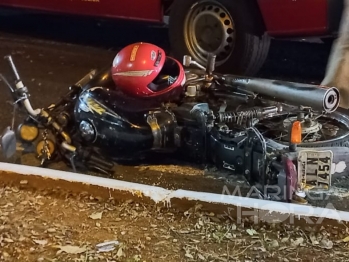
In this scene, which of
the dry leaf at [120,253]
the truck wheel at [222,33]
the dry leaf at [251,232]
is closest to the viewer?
the dry leaf at [120,253]

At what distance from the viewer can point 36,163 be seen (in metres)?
4.23

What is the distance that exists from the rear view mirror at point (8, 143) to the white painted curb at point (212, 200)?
0.43 m

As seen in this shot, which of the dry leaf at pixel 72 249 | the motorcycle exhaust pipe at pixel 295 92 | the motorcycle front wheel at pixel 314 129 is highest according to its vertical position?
the motorcycle exhaust pipe at pixel 295 92

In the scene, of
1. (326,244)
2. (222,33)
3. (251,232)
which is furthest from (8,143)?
(222,33)

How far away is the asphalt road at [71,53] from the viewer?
582 centimetres

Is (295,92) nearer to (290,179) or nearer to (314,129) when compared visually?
(314,129)

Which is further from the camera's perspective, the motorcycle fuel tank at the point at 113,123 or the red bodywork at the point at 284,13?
the red bodywork at the point at 284,13

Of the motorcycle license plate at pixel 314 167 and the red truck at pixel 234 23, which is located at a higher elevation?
the red truck at pixel 234 23

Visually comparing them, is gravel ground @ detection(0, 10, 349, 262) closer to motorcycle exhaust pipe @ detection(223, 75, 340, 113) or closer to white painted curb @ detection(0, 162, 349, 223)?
white painted curb @ detection(0, 162, 349, 223)

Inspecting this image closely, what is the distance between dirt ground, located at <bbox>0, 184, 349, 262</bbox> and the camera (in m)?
2.92

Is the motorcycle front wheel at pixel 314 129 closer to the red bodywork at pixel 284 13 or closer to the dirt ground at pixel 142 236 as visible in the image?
the dirt ground at pixel 142 236

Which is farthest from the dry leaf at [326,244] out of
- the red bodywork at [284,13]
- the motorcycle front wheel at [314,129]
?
the red bodywork at [284,13]

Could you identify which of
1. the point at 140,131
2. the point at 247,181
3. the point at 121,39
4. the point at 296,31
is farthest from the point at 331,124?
the point at 121,39

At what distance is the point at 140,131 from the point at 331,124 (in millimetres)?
1186
